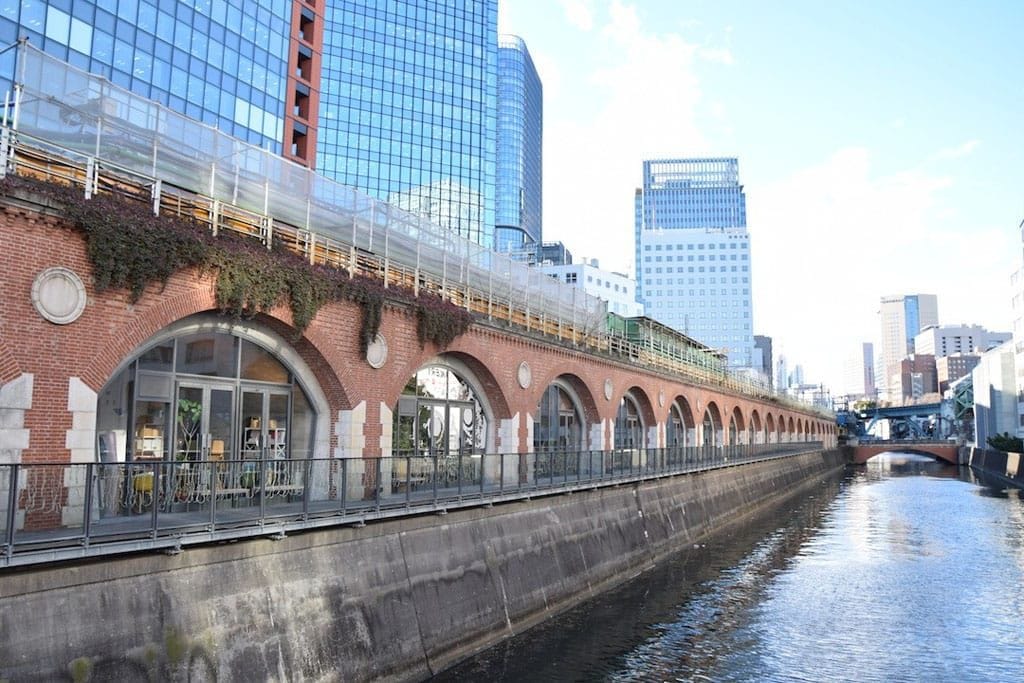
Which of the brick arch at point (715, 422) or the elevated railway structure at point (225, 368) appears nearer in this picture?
the elevated railway structure at point (225, 368)

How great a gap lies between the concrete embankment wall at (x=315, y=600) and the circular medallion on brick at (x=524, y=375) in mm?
4987

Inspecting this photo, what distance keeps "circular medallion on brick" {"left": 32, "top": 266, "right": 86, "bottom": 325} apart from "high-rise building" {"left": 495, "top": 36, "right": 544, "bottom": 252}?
357ft

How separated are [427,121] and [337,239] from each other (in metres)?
90.3

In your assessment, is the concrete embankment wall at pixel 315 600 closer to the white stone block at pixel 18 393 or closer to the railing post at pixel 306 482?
the railing post at pixel 306 482

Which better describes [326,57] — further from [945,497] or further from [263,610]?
[263,610]

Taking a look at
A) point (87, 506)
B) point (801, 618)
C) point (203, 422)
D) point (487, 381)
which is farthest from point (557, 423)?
point (87, 506)

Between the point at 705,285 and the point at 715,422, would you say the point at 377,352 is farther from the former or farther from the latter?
the point at 705,285

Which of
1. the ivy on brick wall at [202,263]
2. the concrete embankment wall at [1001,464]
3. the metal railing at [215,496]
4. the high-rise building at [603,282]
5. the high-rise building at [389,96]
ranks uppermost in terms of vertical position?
the high-rise building at [389,96]

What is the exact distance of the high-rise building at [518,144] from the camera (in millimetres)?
129625

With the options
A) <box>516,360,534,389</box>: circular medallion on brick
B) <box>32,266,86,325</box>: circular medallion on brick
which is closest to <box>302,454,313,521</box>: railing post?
<box>32,266,86,325</box>: circular medallion on brick

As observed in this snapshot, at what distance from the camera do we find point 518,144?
138250mm

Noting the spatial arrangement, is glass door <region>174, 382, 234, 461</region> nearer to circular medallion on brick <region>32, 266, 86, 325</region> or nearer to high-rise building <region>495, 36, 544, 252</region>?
circular medallion on brick <region>32, 266, 86, 325</region>

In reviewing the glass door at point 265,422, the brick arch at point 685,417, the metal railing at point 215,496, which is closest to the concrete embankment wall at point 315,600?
the metal railing at point 215,496

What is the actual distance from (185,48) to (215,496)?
47.0 m
